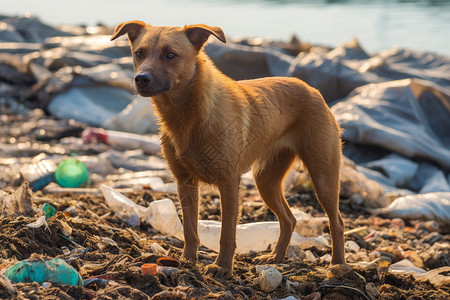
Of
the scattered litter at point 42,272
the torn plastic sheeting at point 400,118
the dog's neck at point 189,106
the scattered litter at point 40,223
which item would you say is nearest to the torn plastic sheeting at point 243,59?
the torn plastic sheeting at point 400,118

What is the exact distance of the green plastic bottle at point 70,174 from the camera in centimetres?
606

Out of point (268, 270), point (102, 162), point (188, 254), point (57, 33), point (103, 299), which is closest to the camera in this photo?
point (103, 299)

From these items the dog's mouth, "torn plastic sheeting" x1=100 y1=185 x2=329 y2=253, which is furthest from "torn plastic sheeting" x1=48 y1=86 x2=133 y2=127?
the dog's mouth

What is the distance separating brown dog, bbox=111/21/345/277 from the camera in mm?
3721

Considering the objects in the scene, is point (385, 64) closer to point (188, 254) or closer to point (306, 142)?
point (306, 142)

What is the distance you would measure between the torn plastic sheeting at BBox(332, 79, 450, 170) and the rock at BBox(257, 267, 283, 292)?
4.00m

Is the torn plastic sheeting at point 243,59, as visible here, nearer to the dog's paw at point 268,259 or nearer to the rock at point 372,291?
the dog's paw at point 268,259

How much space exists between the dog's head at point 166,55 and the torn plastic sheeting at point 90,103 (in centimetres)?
564

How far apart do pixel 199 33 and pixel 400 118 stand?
4585 millimetres

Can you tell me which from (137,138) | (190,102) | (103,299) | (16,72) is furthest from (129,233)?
(16,72)

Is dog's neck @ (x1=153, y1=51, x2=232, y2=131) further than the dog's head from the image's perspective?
Yes

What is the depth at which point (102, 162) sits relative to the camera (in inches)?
276

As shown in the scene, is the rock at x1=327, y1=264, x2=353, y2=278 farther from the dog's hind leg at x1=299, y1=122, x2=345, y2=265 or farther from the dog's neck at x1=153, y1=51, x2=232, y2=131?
the dog's neck at x1=153, y1=51, x2=232, y2=131

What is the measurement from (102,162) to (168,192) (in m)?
1.35
